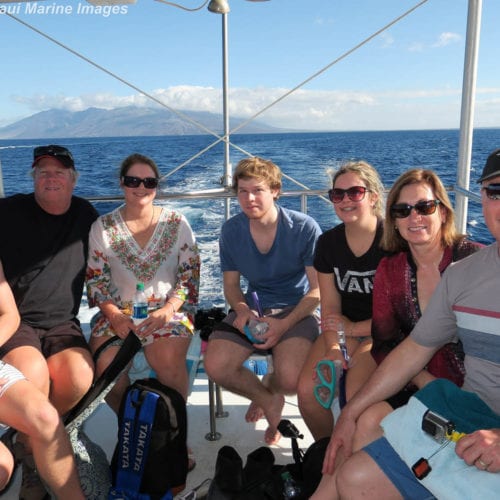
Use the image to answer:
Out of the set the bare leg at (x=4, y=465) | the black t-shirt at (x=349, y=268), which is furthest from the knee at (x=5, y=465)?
the black t-shirt at (x=349, y=268)

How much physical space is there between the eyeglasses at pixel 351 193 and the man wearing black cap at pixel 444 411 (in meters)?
0.59

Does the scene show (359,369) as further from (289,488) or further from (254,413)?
(254,413)

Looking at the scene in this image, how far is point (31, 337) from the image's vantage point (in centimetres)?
206

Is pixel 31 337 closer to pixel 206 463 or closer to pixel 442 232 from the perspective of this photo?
pixel 206 463

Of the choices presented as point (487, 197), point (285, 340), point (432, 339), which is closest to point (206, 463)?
point (285, 340)

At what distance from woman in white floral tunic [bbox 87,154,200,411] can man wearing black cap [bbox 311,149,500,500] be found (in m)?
0.94

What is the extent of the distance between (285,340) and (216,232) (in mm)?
6776

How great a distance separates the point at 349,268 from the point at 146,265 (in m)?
0.93

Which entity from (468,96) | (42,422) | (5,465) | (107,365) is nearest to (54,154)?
(107,365)

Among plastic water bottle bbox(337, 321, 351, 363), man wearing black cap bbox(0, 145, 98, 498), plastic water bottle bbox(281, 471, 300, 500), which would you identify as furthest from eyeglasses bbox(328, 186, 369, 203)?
man wearing black cap bbox(0, 145, 98, 498)

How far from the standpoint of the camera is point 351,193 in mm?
2020

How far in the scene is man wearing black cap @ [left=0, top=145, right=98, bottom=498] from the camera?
2121 mm

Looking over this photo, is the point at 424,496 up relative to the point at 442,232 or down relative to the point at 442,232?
down

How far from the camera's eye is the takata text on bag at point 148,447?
1922 mm
